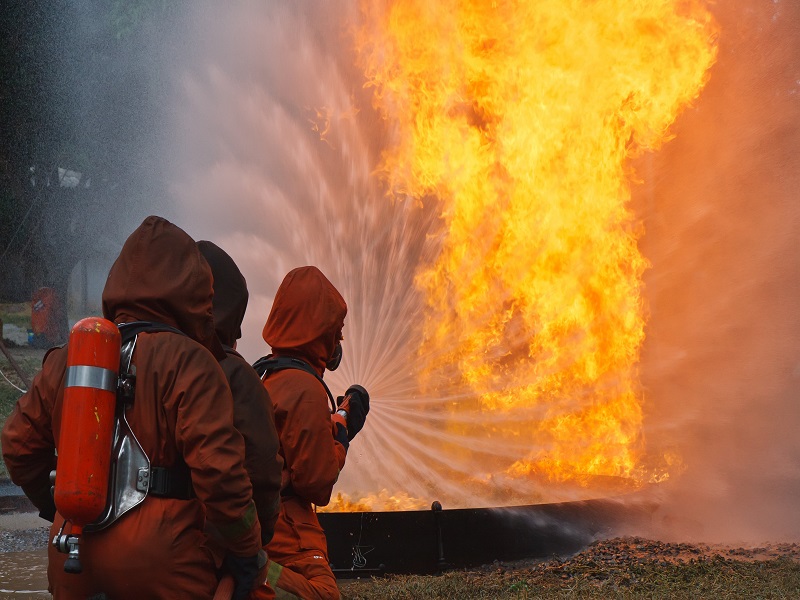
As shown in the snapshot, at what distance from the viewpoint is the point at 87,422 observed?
260 centimetres

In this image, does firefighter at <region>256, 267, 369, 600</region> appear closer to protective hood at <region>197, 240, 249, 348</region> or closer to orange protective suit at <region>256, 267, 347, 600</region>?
orange protective suit at <region>256, 267, 347, 600</region>

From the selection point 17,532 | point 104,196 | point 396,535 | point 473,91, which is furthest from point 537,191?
point 104,196

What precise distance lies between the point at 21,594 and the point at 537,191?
6662 mm

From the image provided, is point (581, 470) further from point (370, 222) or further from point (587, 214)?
point (370, 222)

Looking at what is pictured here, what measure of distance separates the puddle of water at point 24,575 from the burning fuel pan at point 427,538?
2.11m

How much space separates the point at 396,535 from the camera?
6578mm

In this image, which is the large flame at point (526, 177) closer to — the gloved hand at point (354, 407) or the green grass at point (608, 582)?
the green grass at point (608, 582)

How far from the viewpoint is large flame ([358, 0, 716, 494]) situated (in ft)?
32.6

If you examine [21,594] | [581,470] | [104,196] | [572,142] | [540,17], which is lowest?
[21,594]

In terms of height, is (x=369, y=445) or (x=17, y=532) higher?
(x=369, y=445)

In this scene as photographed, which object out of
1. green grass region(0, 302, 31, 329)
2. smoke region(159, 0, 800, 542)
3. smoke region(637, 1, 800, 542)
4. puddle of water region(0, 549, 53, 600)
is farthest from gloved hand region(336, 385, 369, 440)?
green grass region(0, 302, 31, 329)

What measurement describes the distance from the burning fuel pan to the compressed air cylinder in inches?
156

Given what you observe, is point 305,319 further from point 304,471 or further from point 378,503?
point 378,503

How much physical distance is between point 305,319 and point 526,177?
6177mm
